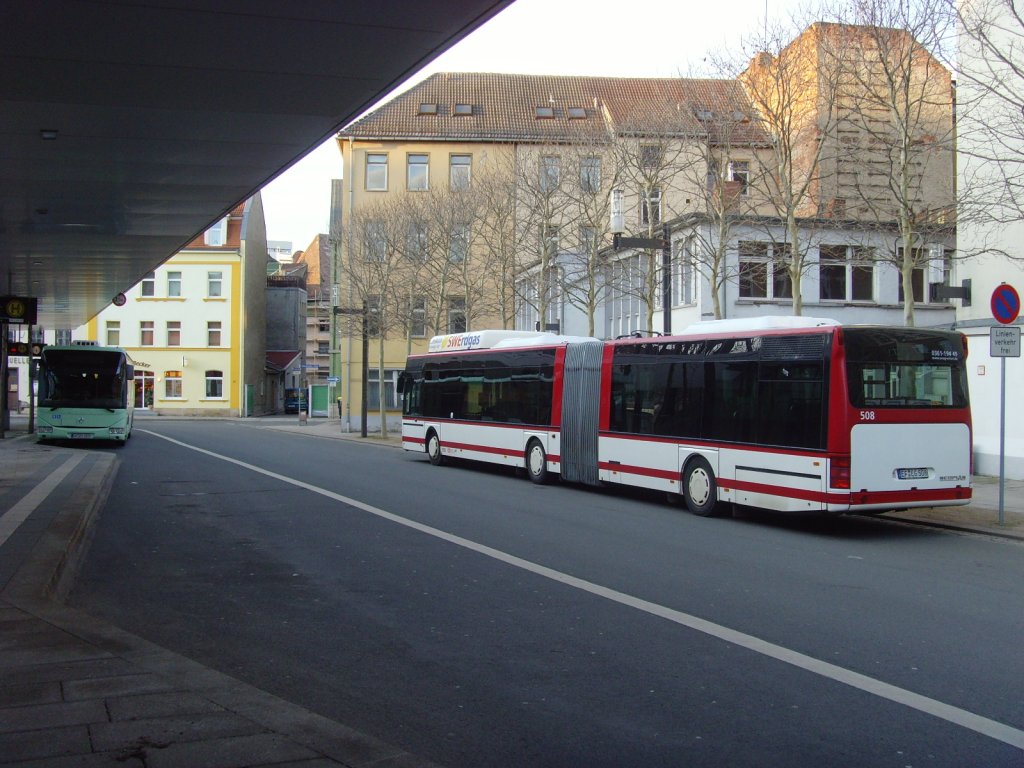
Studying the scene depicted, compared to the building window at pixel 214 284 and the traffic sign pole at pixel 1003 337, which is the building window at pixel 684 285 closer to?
the traffic sign pole at pixel 1003 337

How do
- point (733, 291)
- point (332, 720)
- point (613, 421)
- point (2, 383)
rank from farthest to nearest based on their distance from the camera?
point (2, 383)
point (733, 291)
point (613, 421)
point (332, 720)

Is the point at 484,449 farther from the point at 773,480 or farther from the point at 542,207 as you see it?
the point at 773,480

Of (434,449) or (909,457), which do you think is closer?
(909,457)

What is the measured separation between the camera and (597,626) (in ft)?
26.3

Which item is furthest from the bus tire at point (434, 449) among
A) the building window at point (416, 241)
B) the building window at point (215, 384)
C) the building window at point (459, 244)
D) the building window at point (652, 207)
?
the building window at point (215, 384)

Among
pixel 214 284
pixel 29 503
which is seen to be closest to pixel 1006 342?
pixel 29 503

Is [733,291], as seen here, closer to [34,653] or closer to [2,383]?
[2,383]

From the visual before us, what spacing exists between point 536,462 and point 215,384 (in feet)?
165

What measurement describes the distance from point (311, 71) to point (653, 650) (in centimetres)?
579

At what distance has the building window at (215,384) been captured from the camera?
6756 centimetres

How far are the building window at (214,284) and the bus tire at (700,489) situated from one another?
57.0m

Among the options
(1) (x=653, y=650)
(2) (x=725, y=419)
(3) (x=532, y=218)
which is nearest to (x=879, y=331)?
(2) (x=725, y=419)

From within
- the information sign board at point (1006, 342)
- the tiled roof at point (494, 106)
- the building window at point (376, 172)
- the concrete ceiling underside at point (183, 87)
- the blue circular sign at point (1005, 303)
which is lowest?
the information sign board at point (1006, 342)

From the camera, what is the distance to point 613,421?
18.9 metres
